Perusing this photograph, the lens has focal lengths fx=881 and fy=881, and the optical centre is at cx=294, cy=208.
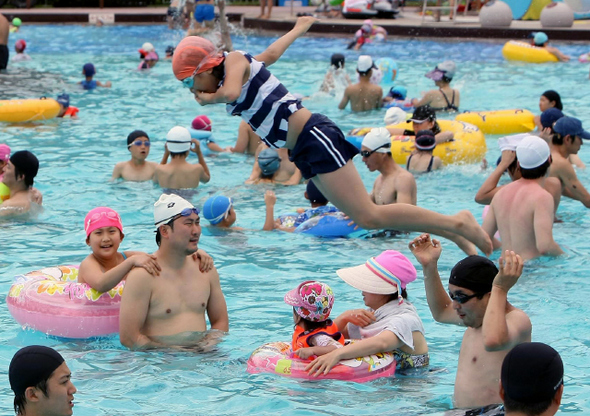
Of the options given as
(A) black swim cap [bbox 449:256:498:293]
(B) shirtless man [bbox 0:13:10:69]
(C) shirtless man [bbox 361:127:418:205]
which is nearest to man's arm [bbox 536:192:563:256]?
(C) shirtless man [bbox 361:127:418:205]

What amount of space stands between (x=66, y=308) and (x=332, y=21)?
22.5 m

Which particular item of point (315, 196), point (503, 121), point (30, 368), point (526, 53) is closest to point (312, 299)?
point (30, 368)

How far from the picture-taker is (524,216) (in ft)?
24.4

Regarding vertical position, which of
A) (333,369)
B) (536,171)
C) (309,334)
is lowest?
(333,369)

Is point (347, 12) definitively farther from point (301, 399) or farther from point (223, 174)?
point (301, 399)

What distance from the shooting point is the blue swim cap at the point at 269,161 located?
11180 mm

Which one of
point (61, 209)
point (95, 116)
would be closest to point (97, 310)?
point (61, 209)

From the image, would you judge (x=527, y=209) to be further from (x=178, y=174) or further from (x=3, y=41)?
(x=3, y=41)

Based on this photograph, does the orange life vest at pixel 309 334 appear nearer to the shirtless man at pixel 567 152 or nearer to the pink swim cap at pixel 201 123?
the shirtless man at pixel 567 152

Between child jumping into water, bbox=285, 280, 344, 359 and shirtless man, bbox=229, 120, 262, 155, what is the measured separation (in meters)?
7.83

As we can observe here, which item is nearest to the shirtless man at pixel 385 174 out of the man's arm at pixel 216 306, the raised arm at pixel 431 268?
the man's arm at pixel 216 306

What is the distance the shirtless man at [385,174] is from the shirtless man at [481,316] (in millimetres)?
3785

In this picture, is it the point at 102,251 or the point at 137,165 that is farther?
the point at 137,165

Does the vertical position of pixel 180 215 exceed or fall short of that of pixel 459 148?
it exceeds it
